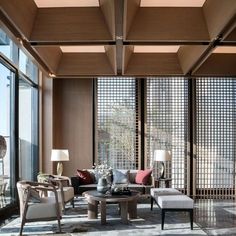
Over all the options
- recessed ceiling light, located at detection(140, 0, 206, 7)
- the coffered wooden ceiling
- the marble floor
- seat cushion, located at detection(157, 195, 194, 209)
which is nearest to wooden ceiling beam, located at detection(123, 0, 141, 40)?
the coffered wooden ceiling

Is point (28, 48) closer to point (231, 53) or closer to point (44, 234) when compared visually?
point (44, 234)

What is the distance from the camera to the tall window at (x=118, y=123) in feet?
35.3

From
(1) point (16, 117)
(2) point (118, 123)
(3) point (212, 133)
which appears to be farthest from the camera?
(2) point (118, 123)

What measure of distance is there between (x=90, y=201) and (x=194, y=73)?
4.01 m

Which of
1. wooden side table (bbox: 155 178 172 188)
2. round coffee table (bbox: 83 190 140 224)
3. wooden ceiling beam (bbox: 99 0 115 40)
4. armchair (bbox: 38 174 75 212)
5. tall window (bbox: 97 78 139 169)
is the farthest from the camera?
tall window (bbox: 97 78 139 169)

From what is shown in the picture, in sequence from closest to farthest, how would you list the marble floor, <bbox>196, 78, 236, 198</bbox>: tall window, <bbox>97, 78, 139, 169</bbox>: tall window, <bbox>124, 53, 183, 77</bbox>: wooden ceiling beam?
the marble floor < <bbox>124, 53, 183, 77</bbox>: wooden ceiling beam < <bbox>196, 78, 236, 198</bbox>: tall window < <bbox>97, 78, 139, 169</bbox>: tall window

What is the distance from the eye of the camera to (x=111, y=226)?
6.50m

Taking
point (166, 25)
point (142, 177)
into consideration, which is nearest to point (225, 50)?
point (166, 25)

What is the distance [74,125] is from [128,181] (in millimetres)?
2377

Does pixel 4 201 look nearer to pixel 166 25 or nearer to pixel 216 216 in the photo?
pixel 216 216

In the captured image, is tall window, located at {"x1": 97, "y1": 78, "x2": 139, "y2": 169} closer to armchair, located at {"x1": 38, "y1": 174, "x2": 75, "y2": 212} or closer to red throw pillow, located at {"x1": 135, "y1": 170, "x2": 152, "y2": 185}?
red throw pillow, located at {"x1": 135, "y1": 170, "x2": 152, "y2": 185}

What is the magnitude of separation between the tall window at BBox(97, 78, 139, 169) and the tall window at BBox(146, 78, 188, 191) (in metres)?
0.41

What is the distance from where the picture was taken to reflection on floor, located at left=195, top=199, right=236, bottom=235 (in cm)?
640

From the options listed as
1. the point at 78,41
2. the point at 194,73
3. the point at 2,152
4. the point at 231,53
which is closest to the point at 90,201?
the point at 2,152
